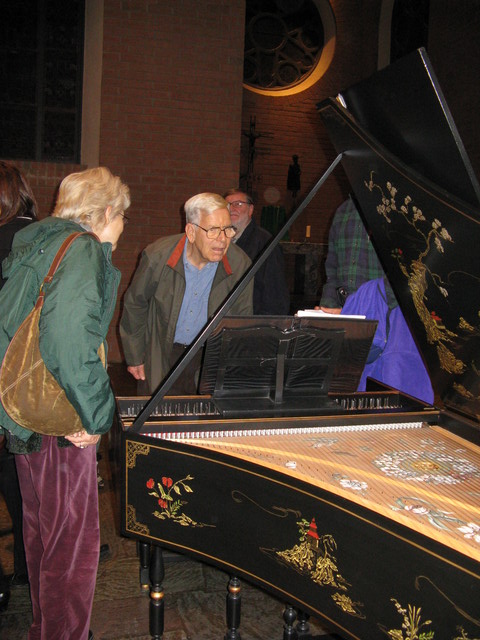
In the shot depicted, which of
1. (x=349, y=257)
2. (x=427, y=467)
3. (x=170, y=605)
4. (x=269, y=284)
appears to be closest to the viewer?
(x=427, y=467)

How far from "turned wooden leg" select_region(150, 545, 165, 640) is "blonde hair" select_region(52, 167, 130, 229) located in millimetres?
1196

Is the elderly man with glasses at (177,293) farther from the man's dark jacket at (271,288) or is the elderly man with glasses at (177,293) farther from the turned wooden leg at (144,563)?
the turned wooden leg at (144,563)

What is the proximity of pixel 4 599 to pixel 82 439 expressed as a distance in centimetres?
125

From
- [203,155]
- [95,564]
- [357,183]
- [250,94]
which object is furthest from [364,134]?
[250,94]

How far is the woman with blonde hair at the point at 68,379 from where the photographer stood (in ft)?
5.74

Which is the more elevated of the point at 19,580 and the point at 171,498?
the point at 171,498

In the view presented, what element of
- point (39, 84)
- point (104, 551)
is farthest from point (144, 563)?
point (39, 84)

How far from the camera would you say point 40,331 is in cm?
175

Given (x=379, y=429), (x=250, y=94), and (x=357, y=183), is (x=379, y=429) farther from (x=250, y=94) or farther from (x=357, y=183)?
(x=250, y=94)

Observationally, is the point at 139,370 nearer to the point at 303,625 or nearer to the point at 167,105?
the point at 303,625

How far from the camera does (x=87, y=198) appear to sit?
6.48 ft

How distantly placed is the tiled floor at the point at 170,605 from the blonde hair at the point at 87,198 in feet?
3.22

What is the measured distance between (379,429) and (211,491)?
2.64 feet

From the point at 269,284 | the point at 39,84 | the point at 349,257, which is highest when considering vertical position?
the point at 39,84
